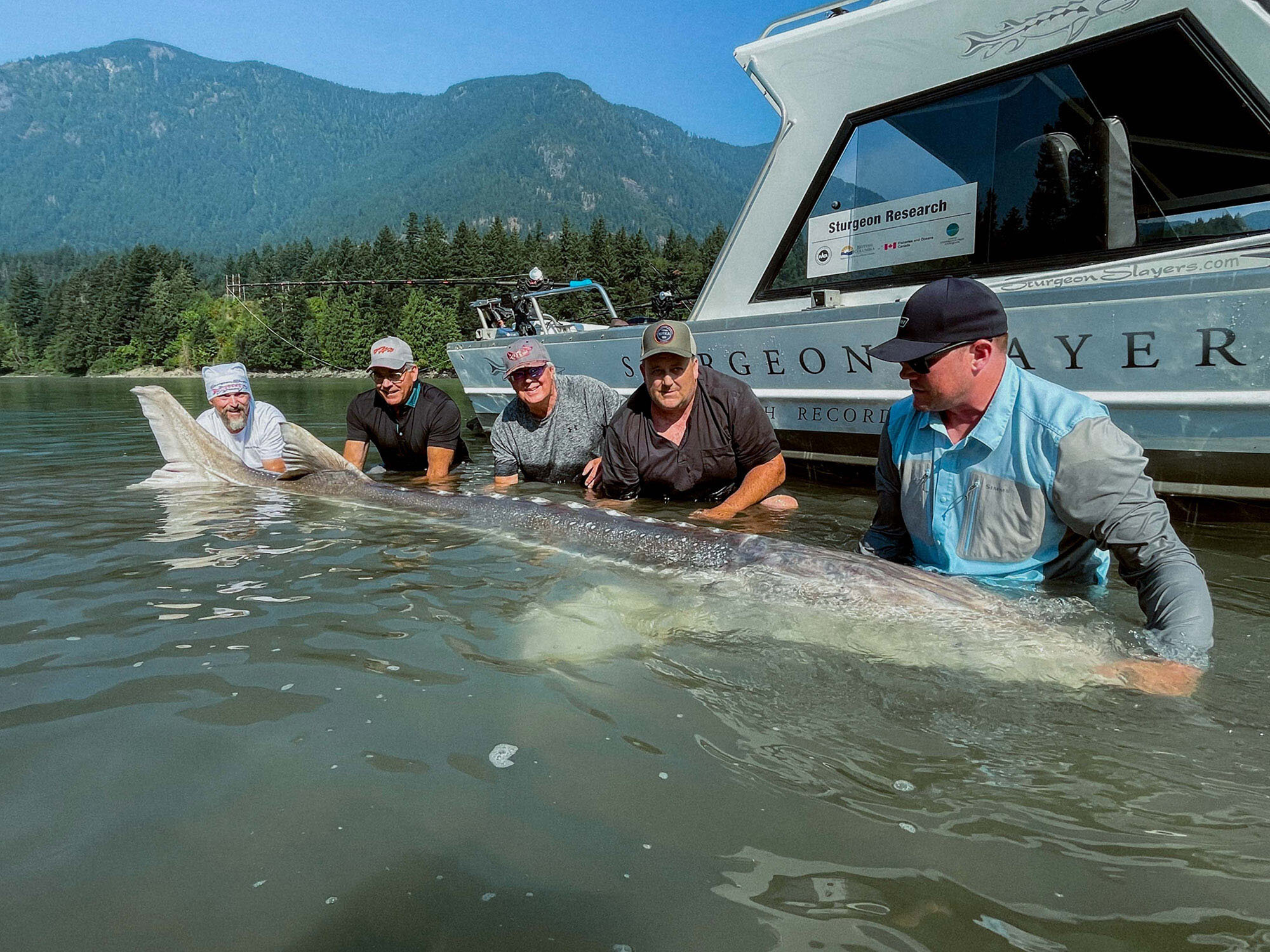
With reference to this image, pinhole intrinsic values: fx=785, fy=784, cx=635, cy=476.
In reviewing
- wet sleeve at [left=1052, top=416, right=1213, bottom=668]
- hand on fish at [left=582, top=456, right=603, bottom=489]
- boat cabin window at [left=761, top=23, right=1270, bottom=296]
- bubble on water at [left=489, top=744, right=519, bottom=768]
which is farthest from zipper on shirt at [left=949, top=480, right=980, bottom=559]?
hand on fish at [left=582, top=456, right=603, bottom=489]

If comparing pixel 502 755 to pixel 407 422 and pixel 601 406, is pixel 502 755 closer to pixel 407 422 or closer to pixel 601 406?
pixel 601 406

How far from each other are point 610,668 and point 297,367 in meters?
95.5

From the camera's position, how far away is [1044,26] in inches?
198

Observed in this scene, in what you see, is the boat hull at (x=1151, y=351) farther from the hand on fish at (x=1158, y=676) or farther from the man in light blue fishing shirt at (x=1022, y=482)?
the hand on fish at (x=1158, y=676)

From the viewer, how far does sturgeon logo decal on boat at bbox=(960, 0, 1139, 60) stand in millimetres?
4785

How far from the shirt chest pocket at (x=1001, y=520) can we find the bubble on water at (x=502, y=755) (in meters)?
1.97

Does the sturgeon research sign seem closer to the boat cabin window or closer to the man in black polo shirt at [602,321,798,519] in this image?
the boat cabin window

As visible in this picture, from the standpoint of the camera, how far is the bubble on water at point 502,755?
87.3 inches

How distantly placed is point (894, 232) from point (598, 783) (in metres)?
5.16

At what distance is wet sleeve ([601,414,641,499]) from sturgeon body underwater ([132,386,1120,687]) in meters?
1.07

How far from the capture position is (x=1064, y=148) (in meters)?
5.12

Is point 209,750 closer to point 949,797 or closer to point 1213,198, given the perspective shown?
point 949,797

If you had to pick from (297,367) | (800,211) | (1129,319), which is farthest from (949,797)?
(297,367)

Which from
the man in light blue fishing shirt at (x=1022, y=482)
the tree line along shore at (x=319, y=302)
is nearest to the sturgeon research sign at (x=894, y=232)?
the man in light blue fishing shirt at (x=1022, y=482)
